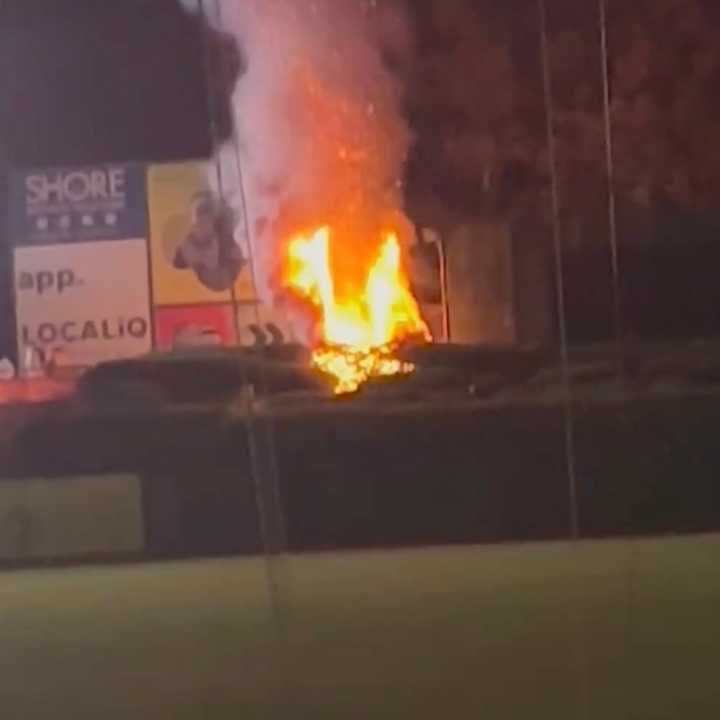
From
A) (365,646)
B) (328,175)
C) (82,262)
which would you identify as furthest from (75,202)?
(365,646)

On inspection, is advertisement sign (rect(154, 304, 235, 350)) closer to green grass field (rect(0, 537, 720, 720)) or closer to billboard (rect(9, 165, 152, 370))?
billboard (rect(9, 165, 152, 370))

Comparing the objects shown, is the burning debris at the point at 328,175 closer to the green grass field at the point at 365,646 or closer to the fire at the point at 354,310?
the fire at the point at 354,310

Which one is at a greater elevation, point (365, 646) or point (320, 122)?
point (320, 122)

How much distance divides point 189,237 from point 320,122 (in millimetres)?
112

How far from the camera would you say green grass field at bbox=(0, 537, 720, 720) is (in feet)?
3.60

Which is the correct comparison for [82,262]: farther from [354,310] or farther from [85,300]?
[354,310]

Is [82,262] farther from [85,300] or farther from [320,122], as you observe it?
[320,122]

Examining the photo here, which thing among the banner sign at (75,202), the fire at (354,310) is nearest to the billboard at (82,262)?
the banner sign at (75,202)

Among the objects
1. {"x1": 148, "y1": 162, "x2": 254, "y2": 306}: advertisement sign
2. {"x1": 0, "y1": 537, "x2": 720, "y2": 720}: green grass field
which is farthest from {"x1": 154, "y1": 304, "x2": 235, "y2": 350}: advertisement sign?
{"x1": 0, "y1": 537, "x2": 720, "y2": 720}: green grass field

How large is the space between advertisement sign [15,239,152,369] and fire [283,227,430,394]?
0.10 meters

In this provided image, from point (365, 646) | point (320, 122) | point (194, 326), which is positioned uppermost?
point (320, 122)

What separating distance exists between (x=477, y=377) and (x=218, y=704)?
269 mm

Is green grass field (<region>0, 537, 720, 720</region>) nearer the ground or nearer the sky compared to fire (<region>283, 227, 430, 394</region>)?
nearer the ground

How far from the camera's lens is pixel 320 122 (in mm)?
1089
